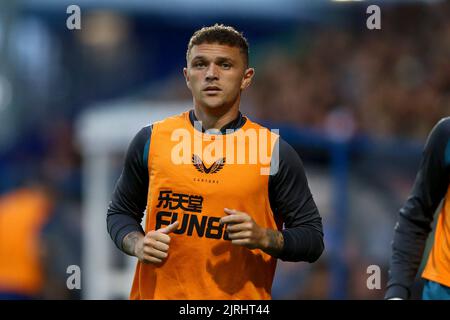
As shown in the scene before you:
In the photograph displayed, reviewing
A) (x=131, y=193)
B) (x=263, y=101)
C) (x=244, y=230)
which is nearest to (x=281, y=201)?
(x=244, y=230)

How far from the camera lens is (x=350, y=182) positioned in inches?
330

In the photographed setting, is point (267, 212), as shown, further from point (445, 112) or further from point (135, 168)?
point (445, 112)

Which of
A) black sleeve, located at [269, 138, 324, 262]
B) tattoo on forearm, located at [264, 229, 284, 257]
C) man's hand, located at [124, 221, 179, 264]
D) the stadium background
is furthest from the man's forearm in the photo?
the stadium background

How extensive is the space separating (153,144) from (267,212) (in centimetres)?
60

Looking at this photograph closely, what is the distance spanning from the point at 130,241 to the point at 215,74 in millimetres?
831

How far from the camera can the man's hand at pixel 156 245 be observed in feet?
12.3

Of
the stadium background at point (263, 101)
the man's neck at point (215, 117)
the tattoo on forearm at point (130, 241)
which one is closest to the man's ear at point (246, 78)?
the man's neck at point (215, 117)

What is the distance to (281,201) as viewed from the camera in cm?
406

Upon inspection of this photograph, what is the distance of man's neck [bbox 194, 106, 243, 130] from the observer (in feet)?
13.5

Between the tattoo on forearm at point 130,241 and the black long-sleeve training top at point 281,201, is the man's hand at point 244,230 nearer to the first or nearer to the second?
the black long-sleeve training top at point 281,201

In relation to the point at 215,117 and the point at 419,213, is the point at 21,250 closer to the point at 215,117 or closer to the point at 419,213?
the point at 215,117

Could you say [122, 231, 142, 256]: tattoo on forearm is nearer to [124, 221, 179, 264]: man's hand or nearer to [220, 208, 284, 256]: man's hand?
[124, 221, 179, 264]: man's hand

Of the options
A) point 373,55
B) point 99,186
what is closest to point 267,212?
point 99,186

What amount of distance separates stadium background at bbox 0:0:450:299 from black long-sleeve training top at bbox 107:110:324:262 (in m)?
3.55
